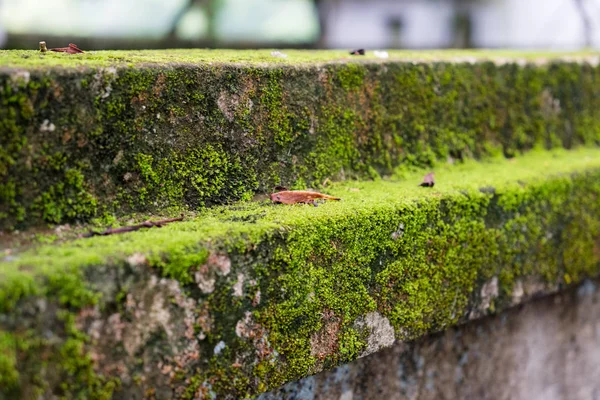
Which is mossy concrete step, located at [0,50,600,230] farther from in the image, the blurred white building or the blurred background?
the blurred white building

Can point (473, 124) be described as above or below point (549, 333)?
above

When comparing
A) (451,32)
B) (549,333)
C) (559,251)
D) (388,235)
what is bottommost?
(549,333)

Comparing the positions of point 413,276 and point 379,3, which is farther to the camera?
point 379,3

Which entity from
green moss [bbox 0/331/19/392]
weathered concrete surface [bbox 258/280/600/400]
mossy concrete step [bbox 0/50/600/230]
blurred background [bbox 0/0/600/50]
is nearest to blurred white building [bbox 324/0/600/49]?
blurred background [bbox 0/0/600/50]

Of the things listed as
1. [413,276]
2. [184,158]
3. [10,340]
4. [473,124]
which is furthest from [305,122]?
[10,340]

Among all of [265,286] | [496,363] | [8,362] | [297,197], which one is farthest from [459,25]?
[8,362]

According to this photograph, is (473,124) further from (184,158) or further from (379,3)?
(379,3)

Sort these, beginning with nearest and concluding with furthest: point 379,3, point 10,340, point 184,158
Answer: point 10,340 → point 184,158 → point 379,3
